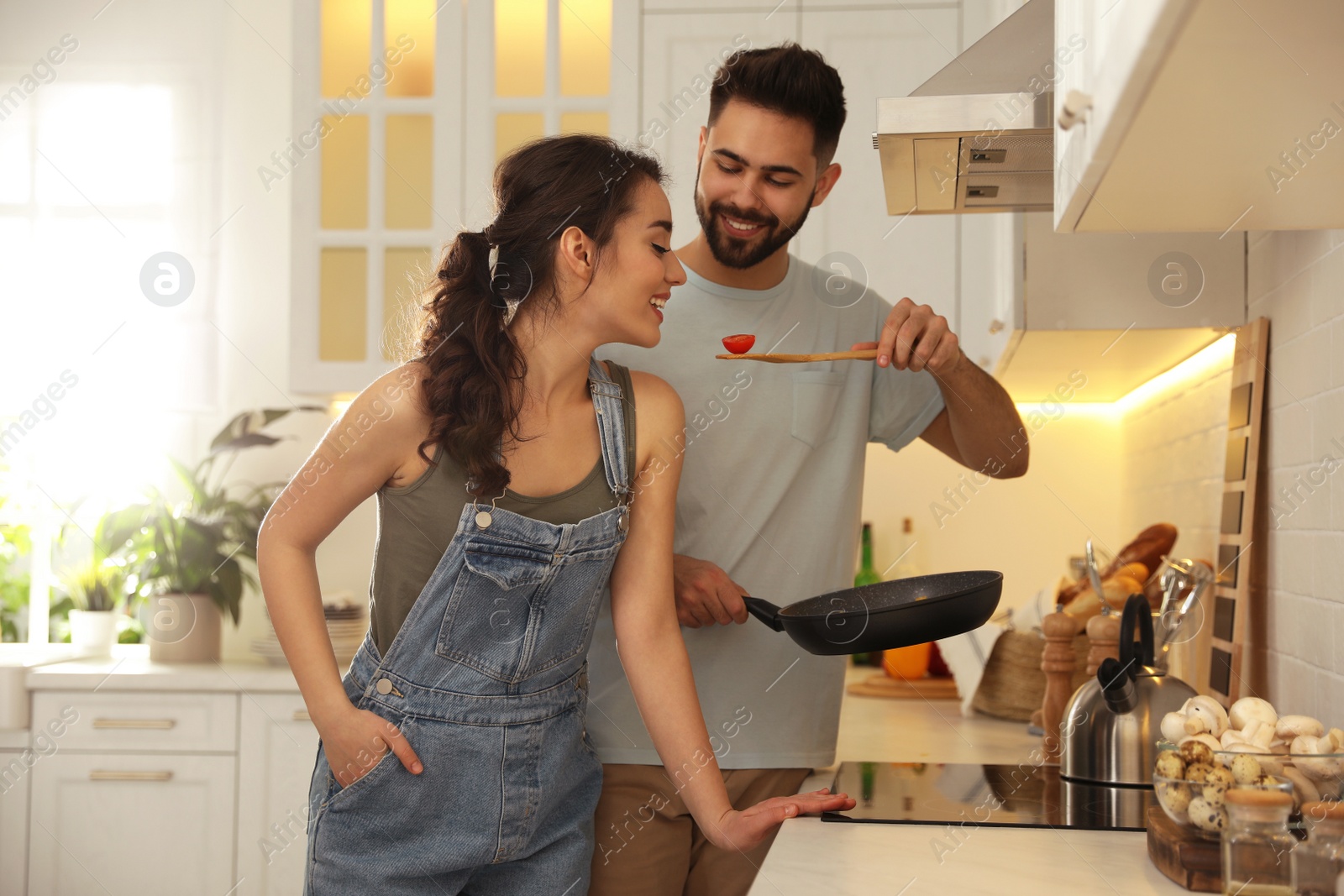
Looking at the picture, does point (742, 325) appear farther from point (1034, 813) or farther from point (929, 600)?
point (1034, 813)

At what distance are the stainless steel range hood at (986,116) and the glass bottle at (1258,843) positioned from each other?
64cm

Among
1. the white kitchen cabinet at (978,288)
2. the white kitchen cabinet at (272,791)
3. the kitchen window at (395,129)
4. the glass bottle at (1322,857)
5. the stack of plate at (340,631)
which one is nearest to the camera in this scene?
the glass bottle at (1322,857)

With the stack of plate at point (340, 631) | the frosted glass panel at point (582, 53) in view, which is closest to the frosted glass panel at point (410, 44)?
the frosted glass panel at point (582, 53)

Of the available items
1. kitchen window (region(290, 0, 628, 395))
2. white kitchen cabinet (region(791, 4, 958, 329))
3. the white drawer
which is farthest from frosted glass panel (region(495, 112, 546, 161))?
the white drawer

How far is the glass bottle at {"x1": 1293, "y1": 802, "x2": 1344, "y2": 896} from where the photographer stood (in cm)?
69

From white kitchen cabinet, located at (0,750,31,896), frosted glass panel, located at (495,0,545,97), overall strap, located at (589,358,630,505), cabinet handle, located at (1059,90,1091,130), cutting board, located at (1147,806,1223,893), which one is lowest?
white kitchen cabinet, located at (0,750,31,896)

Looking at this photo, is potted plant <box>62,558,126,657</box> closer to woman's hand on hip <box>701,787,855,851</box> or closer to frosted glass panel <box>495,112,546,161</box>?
frosted glass panel <box>495,112,546,161</box>

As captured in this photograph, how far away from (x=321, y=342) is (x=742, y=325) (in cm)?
140

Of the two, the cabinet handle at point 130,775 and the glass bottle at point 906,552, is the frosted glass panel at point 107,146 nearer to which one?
the cabinet handle at point 130,775

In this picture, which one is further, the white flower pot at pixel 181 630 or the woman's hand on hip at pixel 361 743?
the white flower pot at pixel 181 630

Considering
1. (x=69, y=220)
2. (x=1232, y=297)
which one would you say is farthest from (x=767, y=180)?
(x=69, y=220)

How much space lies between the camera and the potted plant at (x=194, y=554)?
2.56 m

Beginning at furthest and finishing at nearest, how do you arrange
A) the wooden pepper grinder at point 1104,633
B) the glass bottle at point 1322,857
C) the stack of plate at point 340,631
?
the stack of plate at point 340,631
the wooden pepper grinder at point 1104,633
the glass bottle at point 1322,857

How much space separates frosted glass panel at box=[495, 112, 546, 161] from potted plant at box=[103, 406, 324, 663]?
867 millimetres
